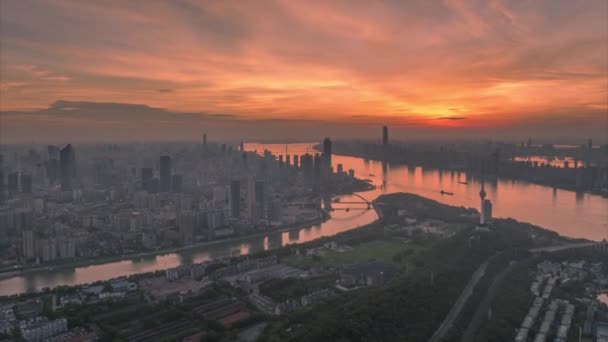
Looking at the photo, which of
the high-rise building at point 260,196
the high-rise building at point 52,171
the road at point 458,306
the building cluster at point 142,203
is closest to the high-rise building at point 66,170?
the building cluster at point 142,203

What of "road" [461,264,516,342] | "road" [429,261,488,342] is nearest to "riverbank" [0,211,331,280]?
"road" [429,261,488,342]

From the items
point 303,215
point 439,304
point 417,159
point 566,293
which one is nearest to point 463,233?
point 566,293

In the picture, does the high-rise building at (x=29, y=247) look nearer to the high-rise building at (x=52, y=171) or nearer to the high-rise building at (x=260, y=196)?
the high-rise building at (x=260, y=196)

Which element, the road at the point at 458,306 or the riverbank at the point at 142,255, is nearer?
the road at the point at 458,306

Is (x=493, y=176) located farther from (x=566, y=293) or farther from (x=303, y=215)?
(x=566, y=293)

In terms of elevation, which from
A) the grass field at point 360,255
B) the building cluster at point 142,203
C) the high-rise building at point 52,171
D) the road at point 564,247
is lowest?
the grass field at point 360,255
